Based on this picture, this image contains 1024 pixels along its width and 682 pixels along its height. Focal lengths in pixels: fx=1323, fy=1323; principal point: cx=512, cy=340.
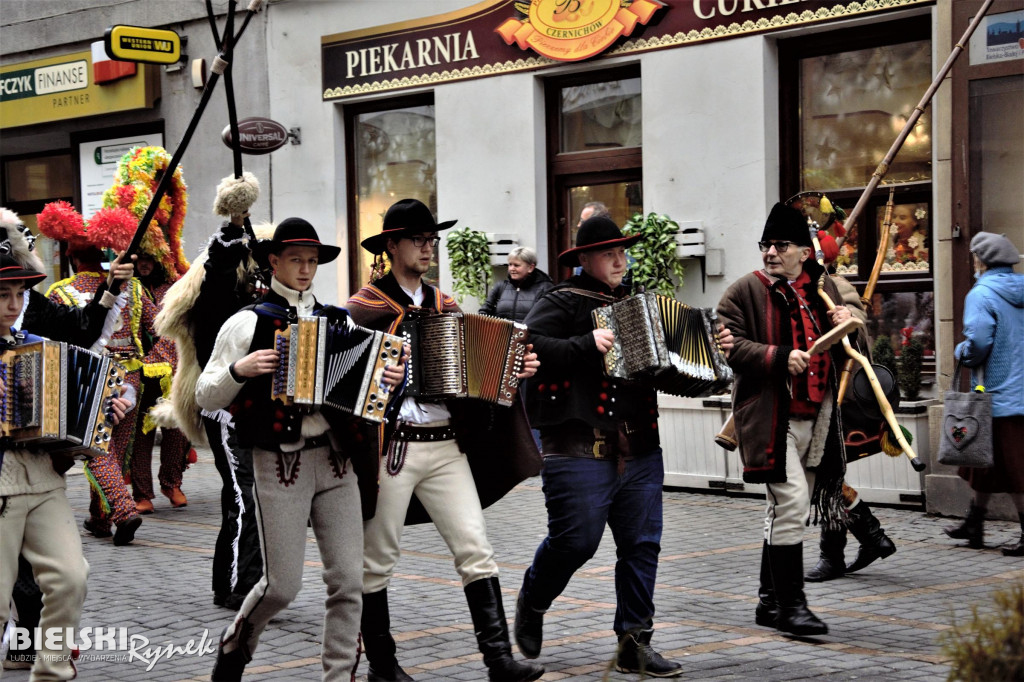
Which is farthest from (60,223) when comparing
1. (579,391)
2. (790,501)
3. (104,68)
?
(104,68)

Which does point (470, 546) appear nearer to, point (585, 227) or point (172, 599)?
point (585, 227)

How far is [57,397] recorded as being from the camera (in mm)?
5305

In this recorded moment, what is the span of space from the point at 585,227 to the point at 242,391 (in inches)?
72.7

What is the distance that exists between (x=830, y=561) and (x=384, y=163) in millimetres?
9003

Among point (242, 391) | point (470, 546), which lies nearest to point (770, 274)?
point (470, 546)

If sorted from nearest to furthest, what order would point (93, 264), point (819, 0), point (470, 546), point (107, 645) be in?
1. point (470, 546)
2. point (107, 645)
3. point (93, 264)
4. point (819, 0)

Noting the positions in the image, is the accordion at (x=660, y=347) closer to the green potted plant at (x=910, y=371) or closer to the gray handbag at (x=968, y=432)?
the gray handbag at (x=968, y=432)

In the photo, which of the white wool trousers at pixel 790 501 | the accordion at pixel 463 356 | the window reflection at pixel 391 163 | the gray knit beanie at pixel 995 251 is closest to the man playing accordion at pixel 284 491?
the accordion at pixel 463 356

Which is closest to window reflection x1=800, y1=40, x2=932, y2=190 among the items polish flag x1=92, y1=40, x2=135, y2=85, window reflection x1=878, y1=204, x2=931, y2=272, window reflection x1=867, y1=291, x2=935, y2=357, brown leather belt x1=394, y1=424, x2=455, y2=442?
window reflection x1=878, y1=204, x2=931, y2=272

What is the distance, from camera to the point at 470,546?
5770mm

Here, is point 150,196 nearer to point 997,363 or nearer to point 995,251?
point 995,251

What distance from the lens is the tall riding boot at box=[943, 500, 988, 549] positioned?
880cm

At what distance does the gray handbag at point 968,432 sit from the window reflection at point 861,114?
9.92 ft

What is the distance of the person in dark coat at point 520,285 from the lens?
12.7 meters
